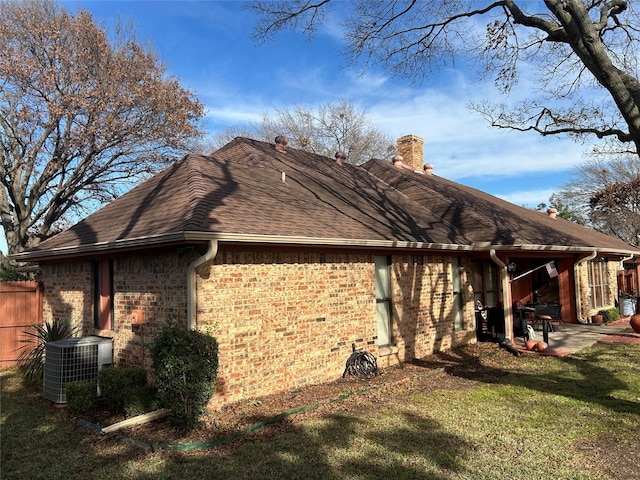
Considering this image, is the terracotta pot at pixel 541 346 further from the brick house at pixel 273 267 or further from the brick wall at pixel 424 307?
the brick wall at pixel 424 307

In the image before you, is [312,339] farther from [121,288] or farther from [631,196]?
[631,196]

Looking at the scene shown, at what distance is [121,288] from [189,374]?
2.95 m

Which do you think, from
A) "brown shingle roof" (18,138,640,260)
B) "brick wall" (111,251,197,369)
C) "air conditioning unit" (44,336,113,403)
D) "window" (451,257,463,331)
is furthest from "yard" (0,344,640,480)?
"window" (451,257,463,331)

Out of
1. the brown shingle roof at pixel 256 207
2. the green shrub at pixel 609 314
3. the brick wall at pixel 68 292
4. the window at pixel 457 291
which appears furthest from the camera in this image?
the green shrub at pixel 609 314

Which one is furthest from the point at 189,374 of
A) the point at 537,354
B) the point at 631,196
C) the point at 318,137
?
the point at 631,196

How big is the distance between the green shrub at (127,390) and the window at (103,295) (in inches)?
66.4

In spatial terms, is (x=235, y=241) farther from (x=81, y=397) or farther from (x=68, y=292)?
(x=68, y=292)

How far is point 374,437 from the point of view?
→ 6008 millimetres

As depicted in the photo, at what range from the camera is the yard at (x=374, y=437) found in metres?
5.10

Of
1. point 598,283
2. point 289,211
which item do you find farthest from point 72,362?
point 598,283

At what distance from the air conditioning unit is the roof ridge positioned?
116 inches

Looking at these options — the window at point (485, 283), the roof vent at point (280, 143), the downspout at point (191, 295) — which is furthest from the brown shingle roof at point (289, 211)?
the window at point (485, 283)

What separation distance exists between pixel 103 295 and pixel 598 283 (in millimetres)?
18082

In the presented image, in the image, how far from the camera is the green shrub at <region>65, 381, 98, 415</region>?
7.14m
